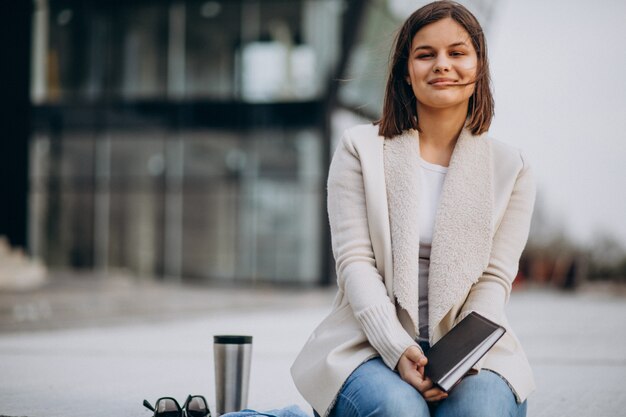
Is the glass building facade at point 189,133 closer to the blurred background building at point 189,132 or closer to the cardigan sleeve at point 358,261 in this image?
the blurred background building at point 189,132

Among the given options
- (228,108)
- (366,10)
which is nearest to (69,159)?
(228,108)

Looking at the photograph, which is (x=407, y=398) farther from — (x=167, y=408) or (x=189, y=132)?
(x=189, y=132)

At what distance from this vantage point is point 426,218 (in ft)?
10.9

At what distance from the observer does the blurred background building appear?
939 inches

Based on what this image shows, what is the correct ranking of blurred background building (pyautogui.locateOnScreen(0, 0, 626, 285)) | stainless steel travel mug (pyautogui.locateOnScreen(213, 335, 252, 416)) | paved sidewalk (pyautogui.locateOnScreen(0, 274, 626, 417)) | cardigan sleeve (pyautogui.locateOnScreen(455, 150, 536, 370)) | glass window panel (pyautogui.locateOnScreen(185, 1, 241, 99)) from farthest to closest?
glass window panel (pyautogui.locateOnScreen(185, 1, 241, 99)), blurred background building (pyautogui.locateOnScreen(0, 0, 626, 285)), paved sidewalk (pyautogui.locateOnScreen(0, 274, 626, 417)), stainless steel travel mug (pyautogui.locateOnScreen(213, 335, 252, 416)), cardigan sleeve (pyautogui.locateOnScreen(455, 150, 536, 370))

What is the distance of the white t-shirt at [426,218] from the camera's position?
3.26 m

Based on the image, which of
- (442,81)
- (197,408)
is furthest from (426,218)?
(197,408)

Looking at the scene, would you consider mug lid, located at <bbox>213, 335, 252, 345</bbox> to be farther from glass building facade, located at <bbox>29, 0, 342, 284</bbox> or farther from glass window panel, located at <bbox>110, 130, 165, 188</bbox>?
glass window panel, located at <bbox>110, 130, 165, 188</bbox>

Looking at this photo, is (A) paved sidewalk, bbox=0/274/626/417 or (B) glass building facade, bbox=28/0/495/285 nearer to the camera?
(A) paved sidewalk, bbox=0/274/626/417

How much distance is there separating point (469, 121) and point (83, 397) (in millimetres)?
3223

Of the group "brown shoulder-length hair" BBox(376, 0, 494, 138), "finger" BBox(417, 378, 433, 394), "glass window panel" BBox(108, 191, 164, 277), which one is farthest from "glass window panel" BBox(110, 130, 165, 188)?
"finger" BBox(417, 378, 433, 394)

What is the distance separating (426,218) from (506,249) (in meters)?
0.31

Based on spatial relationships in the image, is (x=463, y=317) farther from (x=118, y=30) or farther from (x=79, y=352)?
(x=118, y=30)

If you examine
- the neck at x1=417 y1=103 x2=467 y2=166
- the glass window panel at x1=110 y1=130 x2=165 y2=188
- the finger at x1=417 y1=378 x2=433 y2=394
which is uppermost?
the neck at x1=417 y1=103 x2=467 y2=166
